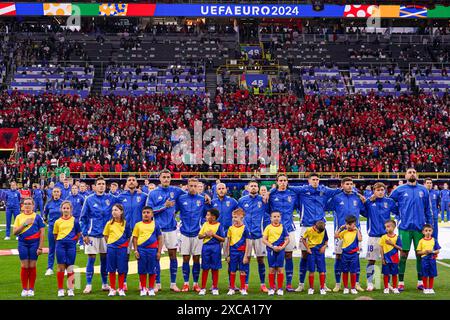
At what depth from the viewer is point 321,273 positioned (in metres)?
13.3

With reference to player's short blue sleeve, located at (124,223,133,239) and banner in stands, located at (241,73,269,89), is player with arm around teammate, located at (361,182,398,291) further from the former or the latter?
banner in stands, located at (241,73,269,89)

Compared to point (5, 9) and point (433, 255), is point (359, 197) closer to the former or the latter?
point (433, 255)

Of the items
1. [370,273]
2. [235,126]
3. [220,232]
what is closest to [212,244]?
[220,232]

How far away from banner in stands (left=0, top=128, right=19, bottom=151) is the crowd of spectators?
542 mm

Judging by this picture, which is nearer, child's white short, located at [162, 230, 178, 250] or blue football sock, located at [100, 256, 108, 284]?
blue football sock, located at [100, 256, 108, 284]

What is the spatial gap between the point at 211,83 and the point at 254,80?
324cm

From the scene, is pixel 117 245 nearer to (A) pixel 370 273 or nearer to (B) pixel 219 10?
(A) pixel 370 273

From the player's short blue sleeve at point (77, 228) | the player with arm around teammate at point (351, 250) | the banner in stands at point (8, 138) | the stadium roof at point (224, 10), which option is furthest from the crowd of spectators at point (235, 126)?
the player with arm around teammate at point (351, 250)

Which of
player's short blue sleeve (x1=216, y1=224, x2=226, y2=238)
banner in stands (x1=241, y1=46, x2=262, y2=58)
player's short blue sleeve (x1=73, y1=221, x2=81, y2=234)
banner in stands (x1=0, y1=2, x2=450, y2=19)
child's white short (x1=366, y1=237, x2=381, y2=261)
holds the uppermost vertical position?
banner in stands (x1=0, y1=2, x2=450, y2=19)

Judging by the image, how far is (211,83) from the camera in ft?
174

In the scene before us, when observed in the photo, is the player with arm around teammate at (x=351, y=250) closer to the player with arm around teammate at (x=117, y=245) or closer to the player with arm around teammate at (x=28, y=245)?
the player with arm around teammate at (x=117, y=245)

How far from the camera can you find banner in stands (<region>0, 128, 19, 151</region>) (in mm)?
42344

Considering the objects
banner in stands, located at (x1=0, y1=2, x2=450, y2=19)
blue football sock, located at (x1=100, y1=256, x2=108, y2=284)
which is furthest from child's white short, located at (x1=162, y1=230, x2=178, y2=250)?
banner in stands, located at (x1=0, y1=2, x2=450, y2=19)

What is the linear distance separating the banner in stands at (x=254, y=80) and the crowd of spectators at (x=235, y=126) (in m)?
3.02
